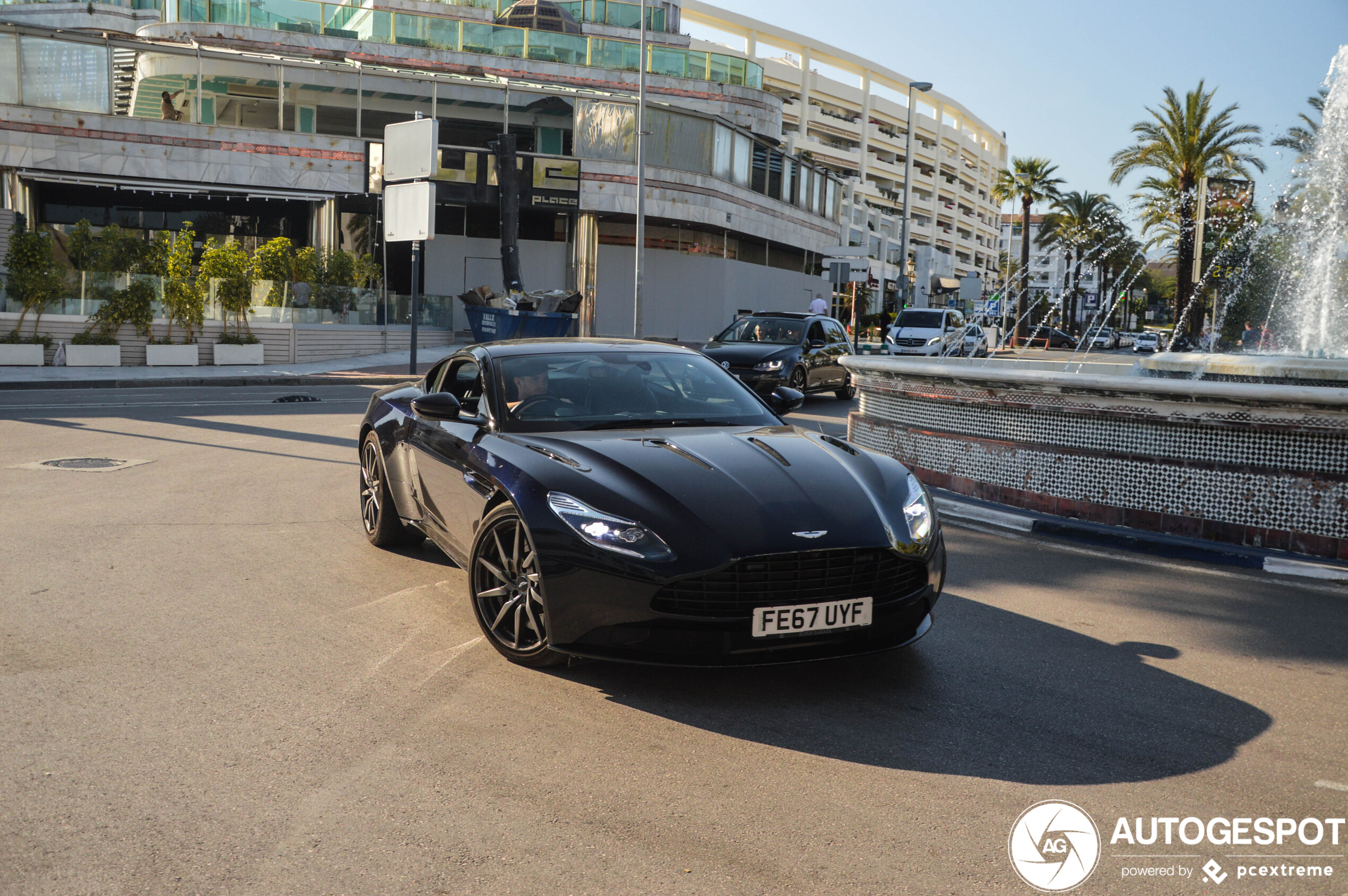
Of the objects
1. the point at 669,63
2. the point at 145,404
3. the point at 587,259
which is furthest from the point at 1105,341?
the point at 145,404

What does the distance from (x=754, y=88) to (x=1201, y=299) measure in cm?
2704

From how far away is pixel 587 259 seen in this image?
3881 centimetres

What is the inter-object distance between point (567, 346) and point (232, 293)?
841 inches

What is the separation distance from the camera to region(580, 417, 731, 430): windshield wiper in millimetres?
5434

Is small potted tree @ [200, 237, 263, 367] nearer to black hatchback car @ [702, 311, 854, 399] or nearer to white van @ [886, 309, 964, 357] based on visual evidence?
black hatchback car @ [702, 311, 854, 399]

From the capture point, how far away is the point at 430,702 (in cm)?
441

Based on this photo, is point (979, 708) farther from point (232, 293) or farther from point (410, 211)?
point (232, 293)

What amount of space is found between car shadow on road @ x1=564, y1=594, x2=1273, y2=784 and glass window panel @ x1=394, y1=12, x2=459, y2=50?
139ft

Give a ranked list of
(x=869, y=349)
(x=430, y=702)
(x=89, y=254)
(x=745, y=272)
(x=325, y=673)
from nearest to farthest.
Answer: (x=430, y=702) < (x=325, y=673) < (x=89, y=254) < (x=869, y=349) < (x=745, y=272)

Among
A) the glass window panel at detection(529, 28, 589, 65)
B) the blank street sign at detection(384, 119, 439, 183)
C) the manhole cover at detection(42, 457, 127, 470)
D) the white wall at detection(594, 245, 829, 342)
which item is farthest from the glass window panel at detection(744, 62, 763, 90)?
the manhole cover at detection(42, 457, 127, 470)

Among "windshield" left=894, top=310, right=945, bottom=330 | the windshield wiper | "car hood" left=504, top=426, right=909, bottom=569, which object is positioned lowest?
"car hood" left=504, top=426, right=909, bottom=569

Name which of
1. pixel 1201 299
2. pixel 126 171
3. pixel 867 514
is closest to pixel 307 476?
pixel 867 514

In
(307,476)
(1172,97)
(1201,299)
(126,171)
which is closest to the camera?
(307,476)

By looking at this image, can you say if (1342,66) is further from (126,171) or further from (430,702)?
(126,171)
